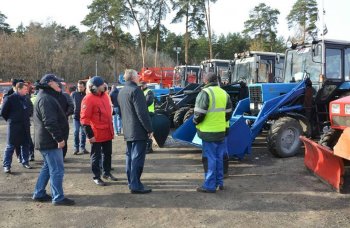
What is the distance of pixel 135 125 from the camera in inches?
223

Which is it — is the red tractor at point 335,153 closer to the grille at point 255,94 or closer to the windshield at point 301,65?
the grille at point 255,94

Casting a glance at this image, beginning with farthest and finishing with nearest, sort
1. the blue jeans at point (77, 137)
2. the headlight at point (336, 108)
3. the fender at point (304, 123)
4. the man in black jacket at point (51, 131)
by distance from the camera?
the blue jeans at point (77, 137) < the fender at point (304, 123) < the headlight at point (336, 108) < the man in black jacket at point (51, 131)

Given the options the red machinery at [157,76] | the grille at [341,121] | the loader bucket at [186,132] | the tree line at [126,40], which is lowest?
the loader bucket at [186,132]

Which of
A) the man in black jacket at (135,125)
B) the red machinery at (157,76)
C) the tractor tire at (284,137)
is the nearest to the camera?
the man in black jacket at (135,125)

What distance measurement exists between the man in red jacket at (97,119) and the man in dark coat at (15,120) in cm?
190

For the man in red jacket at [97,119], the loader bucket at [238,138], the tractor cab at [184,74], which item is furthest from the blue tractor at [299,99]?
the tractor cab at [184,74]

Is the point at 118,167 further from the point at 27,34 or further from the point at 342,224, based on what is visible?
the point at 27,34

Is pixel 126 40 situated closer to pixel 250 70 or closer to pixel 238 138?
pixel 250 70

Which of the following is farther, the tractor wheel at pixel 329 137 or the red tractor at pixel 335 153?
the tractor wheel at pixel 329 137

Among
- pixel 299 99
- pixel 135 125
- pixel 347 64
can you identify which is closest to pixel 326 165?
pixel 299 99

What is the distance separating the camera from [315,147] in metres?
6.34

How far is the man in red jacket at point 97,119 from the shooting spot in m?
6.11

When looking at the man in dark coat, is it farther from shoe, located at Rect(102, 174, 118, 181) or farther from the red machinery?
the red machinery

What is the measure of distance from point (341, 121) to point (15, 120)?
5877 mm
